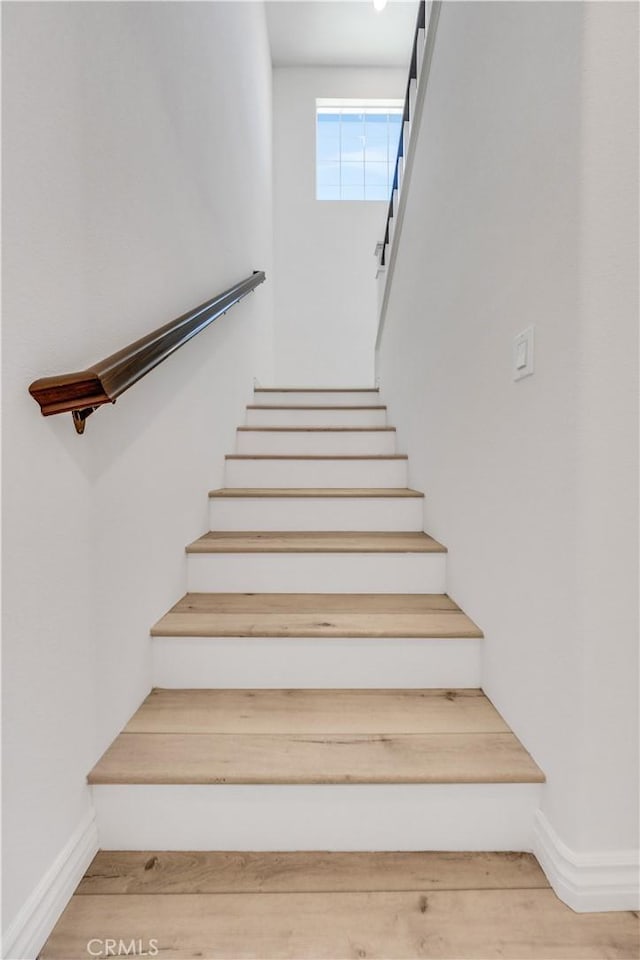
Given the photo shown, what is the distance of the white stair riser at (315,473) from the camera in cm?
228

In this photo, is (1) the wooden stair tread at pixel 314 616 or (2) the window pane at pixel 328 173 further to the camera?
(2) the window pane at pixel 328 173

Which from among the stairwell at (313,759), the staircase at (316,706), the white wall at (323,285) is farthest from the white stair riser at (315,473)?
the white wall at (323,285)

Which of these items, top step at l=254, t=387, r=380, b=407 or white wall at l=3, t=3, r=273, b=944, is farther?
top step at l=254, t=387, r=380, b=407

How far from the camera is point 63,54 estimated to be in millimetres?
896

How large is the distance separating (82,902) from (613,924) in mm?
973

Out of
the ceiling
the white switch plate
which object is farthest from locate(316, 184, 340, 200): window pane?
the white switch plate

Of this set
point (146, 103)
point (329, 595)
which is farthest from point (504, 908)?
point (146, 103)

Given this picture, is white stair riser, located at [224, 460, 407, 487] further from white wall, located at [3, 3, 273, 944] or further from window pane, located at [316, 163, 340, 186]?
window pane, located at [316, 163, 340, 186]

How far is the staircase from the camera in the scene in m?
1.03

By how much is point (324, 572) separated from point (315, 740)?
62 centimetres

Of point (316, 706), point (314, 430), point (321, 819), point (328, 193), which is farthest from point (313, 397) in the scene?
point (328, 193)

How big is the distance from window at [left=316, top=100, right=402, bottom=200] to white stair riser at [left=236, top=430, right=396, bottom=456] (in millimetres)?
3375

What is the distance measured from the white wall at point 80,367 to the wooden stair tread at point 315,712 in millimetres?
Answer: 103

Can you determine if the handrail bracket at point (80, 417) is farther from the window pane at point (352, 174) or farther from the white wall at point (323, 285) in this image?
the window pane at point (352, 174)
